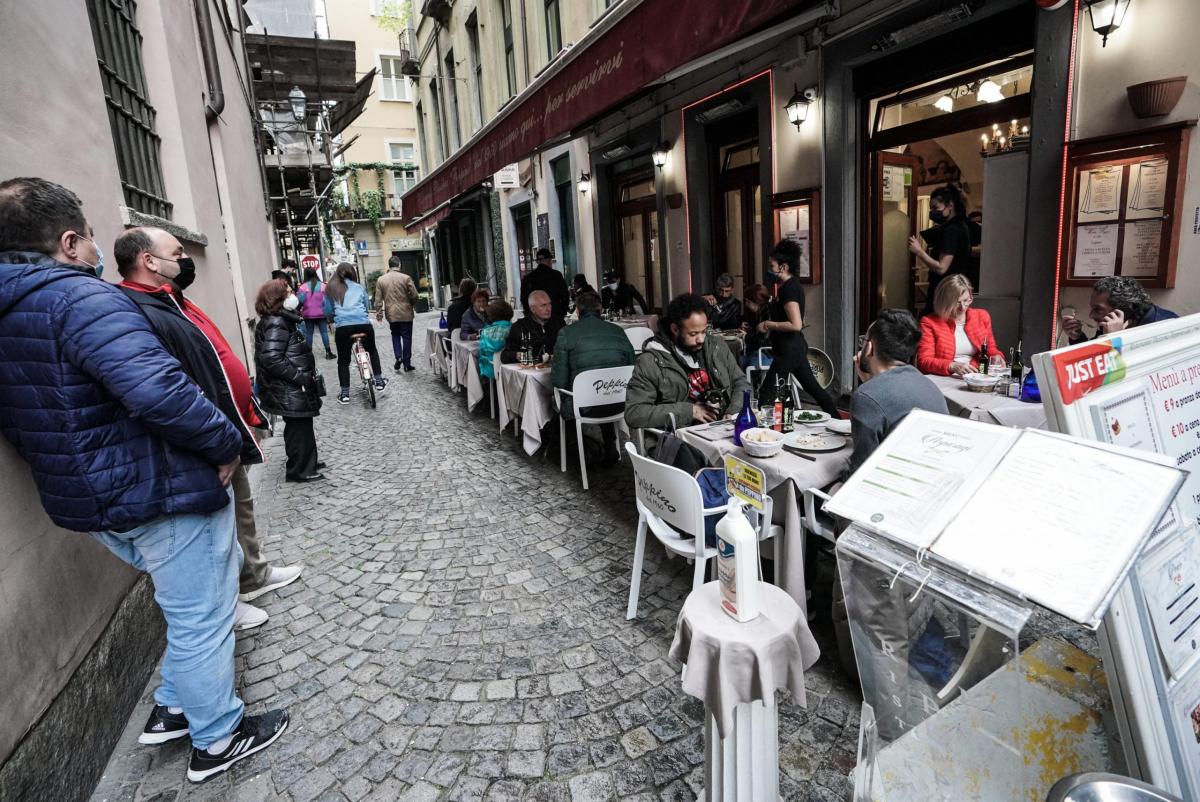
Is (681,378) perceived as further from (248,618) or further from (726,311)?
(726,311)

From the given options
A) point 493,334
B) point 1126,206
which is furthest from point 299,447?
point 1126,206

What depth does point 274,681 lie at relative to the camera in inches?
108

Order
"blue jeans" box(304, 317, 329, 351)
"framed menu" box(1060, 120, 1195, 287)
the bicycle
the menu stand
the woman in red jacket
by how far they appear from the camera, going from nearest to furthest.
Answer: the menu stand, "framed menu" box(1060, 120, 1195, 287), the woman in red jacket, the bicycle, "blue jeans" box(304, 317, 329, 351)

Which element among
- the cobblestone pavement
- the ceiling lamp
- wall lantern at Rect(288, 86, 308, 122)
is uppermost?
wall lantern at Rect(288, 86, 308, 122)

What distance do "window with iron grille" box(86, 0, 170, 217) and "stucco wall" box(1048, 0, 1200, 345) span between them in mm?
6340

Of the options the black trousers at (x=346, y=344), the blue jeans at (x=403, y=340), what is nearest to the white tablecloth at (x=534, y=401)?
the black trousers at (x=346, y=344)

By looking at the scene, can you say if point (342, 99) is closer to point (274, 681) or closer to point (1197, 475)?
point (274, 681)

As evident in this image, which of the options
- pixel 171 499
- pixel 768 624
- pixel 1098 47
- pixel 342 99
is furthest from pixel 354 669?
pixel 342 99

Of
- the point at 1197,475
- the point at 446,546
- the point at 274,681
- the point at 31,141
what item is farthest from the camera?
the point at 446,546

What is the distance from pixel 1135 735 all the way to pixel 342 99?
837 inches

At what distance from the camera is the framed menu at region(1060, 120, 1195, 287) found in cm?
384

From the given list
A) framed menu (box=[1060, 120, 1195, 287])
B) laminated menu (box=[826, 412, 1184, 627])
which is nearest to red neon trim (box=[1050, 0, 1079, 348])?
framed menu (box=[1060, 120, 1195, 287])

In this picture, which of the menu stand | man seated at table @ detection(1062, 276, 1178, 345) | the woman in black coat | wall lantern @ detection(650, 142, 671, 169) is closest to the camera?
the menu stand

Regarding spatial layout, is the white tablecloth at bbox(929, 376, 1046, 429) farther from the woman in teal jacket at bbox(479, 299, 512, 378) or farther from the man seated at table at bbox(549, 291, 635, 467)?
the woman in teal jacket at bbox(479, 299, 512, 378)
